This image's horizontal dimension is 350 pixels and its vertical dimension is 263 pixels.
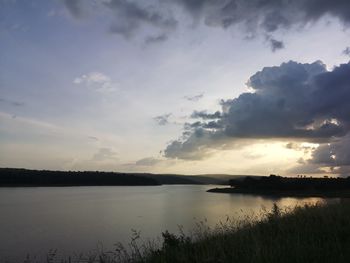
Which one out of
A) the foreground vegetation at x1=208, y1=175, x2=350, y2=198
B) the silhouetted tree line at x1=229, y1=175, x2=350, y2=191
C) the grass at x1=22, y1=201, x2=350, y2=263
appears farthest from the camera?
the silhouetted tree line at x1=229, y1=175, x2=350, y2=191

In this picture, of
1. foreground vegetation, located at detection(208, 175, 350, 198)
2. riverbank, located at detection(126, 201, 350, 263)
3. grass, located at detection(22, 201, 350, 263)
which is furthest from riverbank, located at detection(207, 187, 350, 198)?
grass, located at detection(22, 201, 350, 263)

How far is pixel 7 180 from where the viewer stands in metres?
180

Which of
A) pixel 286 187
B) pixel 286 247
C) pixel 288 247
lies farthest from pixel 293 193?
pixel 288 247

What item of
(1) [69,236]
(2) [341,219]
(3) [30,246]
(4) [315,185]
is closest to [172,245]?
(2) [341,219]

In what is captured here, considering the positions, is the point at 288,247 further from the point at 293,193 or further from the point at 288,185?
the point at 288,185

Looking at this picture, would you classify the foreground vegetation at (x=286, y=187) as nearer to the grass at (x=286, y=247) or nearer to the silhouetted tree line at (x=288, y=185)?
the silhouetted tree line at (x=288, y=185)

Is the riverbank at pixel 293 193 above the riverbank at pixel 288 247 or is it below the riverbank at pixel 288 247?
above

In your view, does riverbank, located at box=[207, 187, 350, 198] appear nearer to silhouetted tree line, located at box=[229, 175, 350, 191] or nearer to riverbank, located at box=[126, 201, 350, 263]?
silhouetted tree line, located at box=[229, 175, 350, 191]

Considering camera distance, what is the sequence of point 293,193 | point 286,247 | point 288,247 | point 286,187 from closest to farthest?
1. point 288,247
2. point 286,247
3. point 293,193
4. point 286,187

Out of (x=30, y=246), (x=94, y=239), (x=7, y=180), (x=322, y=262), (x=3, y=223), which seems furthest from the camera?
(x=7, y=180)

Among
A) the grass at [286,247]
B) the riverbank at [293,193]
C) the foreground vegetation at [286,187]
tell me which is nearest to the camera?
the grass at [286,247]

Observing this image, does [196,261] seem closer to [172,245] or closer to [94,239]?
[172,245]

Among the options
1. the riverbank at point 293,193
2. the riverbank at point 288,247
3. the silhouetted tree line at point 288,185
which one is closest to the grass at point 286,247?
the riverbank at point 288,247

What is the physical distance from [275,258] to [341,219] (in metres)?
6.04
